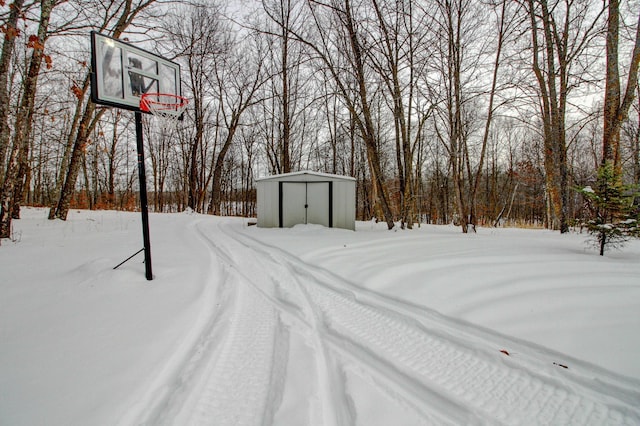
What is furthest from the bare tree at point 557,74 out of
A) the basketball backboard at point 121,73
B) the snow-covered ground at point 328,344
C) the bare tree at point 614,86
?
the basketball backboard at point 121,73

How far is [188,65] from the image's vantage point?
15.8m

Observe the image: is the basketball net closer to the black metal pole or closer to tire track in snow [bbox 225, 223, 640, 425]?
the black metal pole

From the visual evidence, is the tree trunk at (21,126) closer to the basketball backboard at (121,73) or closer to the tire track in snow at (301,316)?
the basketball backboard at (121,73)

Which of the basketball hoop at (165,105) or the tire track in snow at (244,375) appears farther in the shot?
the basketball hoop at (165,105)

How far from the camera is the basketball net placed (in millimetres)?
3360

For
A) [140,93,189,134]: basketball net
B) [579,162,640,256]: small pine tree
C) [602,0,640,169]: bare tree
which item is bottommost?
[579,162,640,256]: small pine tree

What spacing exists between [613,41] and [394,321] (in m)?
8.98

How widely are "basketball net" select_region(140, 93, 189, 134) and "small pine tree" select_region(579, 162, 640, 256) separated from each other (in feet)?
20.2

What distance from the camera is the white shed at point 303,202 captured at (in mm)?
9711

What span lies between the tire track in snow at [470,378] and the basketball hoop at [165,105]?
345cm

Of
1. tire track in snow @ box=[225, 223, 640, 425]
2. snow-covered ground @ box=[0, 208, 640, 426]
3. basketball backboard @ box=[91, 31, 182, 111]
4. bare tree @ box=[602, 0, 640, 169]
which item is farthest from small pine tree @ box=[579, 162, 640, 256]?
basketball backboard @ box=[91, 31, 182, 111]

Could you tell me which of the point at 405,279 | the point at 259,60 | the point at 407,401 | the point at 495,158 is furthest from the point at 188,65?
the point at 495,158

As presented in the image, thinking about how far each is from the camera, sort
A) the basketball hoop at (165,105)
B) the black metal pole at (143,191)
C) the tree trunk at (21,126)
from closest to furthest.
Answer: the black metal pole at (143,191)
the basketball hoop at (165,105)
the tree trunk at (21,126)

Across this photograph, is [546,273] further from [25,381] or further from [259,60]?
[259,60]
